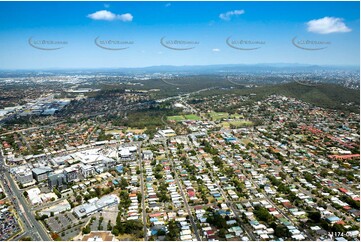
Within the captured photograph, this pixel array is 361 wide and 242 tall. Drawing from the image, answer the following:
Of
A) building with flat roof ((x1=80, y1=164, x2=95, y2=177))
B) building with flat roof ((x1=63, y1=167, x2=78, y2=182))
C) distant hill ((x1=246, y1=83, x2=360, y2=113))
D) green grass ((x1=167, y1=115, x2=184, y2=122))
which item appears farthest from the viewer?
distant hill ((x1=246, y1=83, x2=360, y2=113))

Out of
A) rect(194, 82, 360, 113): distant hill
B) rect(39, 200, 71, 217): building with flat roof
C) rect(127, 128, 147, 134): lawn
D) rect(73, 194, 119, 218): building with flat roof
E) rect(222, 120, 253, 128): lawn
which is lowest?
rect(39, 200, 71, 217): building with flat roof

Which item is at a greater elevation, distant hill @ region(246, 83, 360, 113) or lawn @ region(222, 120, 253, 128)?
distant hill @ region(246, 83, 360, 113)

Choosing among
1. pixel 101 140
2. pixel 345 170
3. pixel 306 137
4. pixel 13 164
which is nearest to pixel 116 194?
pixel 13 164

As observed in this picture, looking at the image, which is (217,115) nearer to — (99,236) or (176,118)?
(176,118)

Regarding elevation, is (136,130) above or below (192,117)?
below

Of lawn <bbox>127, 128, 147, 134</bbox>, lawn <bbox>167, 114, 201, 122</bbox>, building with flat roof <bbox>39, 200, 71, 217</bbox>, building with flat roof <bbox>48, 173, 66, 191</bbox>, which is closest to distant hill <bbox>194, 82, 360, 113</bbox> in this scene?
lawn <bbox>167, 114, 201, 122</bbox>

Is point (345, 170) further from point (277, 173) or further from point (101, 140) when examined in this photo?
point (101, 140)

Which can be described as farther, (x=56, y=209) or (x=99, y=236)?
(x=56, y=209)

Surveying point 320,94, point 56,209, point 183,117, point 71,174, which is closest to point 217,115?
point 183,117

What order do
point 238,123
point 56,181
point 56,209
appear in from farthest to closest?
1. point 238,123
2. point 56,181
3. point 56,209

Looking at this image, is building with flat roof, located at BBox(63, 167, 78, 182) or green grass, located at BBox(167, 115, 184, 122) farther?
green grass, located at BBox(167, 115, 184, 122)

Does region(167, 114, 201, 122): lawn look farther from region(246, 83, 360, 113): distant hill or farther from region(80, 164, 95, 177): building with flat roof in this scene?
region(80, 164, 95, 177): building with flat roof

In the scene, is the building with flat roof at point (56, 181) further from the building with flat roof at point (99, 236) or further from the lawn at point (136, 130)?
the lawn at point (136, 130)
